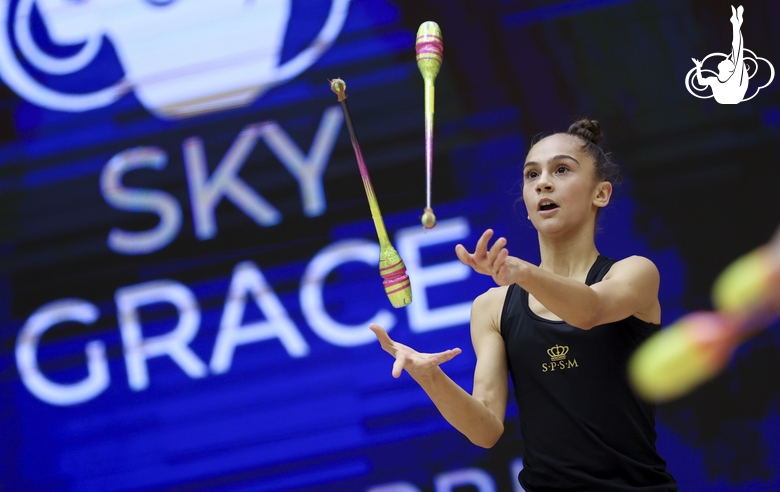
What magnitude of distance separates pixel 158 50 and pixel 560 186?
5.26ft

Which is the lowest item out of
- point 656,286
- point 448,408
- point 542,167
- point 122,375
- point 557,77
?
point 448,408

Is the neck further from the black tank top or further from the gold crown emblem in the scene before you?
the gold crown emblem

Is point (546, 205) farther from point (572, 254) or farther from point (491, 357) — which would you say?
point (491, 357)

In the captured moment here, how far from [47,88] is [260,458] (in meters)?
1.44

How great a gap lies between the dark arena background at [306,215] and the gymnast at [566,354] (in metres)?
0.70

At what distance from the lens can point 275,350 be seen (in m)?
2.59

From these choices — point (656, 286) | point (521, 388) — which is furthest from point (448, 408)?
point (656, 286)

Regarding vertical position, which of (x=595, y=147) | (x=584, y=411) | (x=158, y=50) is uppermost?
(x=158, y=50)

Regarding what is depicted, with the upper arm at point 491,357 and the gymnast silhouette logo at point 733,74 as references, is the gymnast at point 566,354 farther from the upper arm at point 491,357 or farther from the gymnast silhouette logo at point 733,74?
the gymnast silhouette logo at point 733,74

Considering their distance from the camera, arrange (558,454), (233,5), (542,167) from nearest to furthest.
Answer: (558,454), (542,167), (233,5)

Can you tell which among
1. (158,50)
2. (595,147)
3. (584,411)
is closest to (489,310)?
(584,411)

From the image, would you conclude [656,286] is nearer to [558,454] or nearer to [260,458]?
[558,454]

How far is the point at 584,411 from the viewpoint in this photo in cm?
162

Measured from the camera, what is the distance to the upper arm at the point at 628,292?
1529 millimetres
